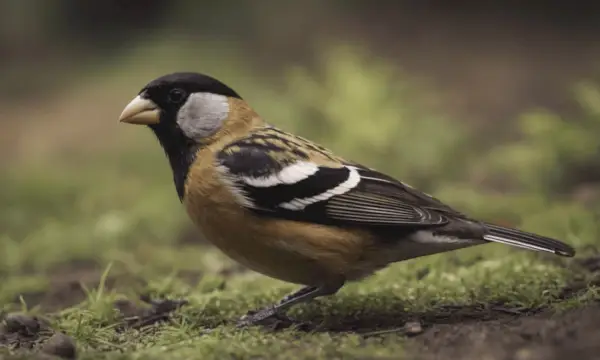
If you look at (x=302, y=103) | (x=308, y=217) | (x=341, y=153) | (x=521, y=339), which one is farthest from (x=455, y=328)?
(x=302, y=103)

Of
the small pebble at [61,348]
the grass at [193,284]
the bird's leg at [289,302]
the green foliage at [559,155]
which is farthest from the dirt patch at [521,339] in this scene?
the green foliage at [559,155]

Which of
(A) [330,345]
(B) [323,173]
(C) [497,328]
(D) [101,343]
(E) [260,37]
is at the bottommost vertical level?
(D) [101,343]

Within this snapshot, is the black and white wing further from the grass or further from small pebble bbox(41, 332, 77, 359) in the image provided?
small pebble bbox(41, 332, 77, 359)

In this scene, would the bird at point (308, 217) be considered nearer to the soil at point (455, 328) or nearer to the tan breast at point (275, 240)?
the tan breast at point (275, 240)

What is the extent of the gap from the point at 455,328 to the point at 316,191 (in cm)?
104

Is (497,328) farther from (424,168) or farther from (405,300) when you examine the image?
(424,168)

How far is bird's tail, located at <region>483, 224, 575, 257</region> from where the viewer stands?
3.95 meters

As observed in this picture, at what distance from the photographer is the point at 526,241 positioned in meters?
3.97

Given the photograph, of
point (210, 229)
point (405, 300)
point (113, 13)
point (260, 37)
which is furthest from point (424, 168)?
point (113, 13)

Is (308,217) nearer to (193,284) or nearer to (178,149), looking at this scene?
(178,149)

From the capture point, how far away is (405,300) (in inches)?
175

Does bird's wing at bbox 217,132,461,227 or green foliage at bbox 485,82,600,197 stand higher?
green foliage at bbox 485,82,600,197

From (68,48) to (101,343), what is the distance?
13277 millimetres

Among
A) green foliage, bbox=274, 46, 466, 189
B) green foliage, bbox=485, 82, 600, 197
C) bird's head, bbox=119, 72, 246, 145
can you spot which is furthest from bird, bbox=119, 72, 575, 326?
green foliage, bbox=274, 46, 466, 189
